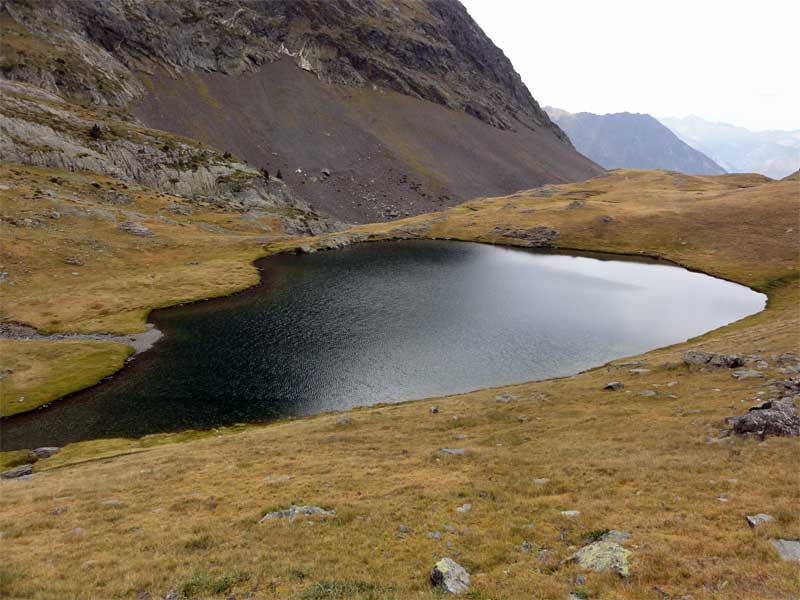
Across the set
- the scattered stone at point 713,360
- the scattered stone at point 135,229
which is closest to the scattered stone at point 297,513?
the scattered stone at point 713,360

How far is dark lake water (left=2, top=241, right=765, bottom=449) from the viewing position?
5225 centimetres

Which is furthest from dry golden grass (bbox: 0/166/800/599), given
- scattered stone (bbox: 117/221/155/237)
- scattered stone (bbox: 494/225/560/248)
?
scattered stone (bbox: 494/225/560/248)

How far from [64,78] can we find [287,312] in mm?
189829

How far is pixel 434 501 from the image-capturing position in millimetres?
22906

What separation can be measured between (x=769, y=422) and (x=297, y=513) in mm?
26610

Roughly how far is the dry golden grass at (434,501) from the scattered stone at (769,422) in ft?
4.37

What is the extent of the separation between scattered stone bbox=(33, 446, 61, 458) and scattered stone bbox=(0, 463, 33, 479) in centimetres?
372

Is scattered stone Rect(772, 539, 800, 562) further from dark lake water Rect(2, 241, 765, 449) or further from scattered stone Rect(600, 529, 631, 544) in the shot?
dark lake water Rect(2, 241, 765, 449)

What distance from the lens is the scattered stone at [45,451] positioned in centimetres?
4219

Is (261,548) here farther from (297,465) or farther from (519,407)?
(519,407)

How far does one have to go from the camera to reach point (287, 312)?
82.5 metres

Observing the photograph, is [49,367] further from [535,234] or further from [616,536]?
[535,234]

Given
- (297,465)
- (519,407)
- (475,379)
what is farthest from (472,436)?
(475,379)

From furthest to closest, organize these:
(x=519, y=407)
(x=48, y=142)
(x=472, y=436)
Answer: (x=48, y=142) → (x=519, y=407) → (x=472, y=436)
